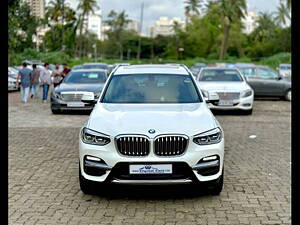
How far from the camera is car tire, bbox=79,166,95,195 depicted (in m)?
6.02

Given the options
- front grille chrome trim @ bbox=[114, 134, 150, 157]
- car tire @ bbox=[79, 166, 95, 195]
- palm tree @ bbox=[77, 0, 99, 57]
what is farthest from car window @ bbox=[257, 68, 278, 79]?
palm tree @ bbox=[77, 0, 99, 57]

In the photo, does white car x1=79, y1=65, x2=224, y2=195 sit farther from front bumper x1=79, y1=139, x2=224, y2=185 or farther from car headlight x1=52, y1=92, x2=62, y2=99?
car headlight x1=52, y1=92, x2=62, y2=99

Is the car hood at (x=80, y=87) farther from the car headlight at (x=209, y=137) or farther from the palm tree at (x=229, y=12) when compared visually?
the palm tree at (x=229, y=12)

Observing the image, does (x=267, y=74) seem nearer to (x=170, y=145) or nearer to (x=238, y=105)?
(x=238, y=105)

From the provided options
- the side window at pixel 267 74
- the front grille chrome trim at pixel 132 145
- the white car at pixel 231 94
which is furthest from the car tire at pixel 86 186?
the side window at pixel 267 74

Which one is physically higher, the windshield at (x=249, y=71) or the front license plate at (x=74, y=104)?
the windshield at (x=249, y=71)

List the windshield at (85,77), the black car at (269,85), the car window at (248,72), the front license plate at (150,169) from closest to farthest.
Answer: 1. the front license plate at (150,169)
2. the windshield at (85,77)
3. the black car at (269,85)
4. the car window at (248,72)

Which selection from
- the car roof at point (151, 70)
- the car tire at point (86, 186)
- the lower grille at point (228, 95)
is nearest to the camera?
the car tire at point (86, 186)

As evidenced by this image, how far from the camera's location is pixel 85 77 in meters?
17.8

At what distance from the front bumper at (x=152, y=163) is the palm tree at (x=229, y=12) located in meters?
74.0

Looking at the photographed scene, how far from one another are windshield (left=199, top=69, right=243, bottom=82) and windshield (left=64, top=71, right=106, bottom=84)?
3.66 meters

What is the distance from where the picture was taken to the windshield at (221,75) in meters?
17.5

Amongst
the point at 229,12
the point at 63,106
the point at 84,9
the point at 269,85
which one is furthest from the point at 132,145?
the point at 84,9

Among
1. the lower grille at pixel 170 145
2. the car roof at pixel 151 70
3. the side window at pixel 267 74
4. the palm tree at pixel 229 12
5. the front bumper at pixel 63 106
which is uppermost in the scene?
the palm tree at pixel 229 12
